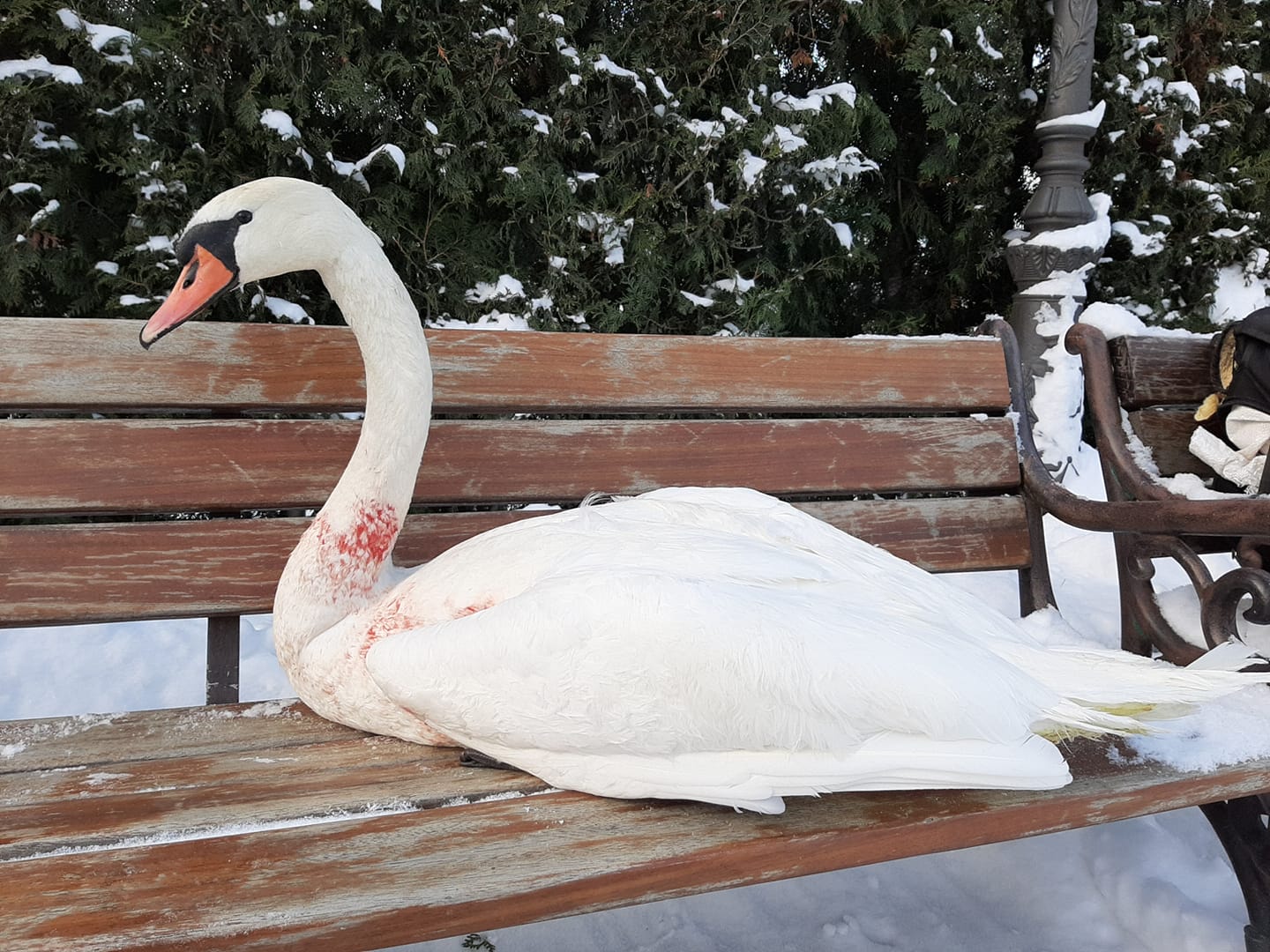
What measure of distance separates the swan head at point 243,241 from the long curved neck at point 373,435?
0.07 m

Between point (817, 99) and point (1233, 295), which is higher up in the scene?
point (817, 99)

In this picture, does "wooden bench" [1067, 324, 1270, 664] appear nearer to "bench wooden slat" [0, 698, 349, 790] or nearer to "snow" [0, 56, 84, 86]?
"bench wooden slat" [0, 698, 349, 790]

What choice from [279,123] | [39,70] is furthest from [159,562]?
[39,70]

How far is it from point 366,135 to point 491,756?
2.43 metres

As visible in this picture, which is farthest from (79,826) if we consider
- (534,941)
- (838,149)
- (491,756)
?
(838,149)

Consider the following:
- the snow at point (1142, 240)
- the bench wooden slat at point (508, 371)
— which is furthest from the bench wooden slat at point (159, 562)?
the snow at point (1142, 240)

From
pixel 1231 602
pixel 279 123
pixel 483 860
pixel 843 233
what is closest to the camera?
pixel 483 860

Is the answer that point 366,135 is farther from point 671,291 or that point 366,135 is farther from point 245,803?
point 245,803

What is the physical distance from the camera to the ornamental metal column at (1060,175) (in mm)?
3377

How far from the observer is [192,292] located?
4.18ft

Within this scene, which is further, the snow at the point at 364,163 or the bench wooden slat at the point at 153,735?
the snow at the point at 364,163

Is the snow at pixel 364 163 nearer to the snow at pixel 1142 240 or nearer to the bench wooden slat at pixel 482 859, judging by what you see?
the bench wooden slat at pixel 482 859

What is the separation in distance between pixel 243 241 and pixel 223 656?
881 millimetres

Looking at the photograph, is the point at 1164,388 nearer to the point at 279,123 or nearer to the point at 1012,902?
the point at 1012,902
